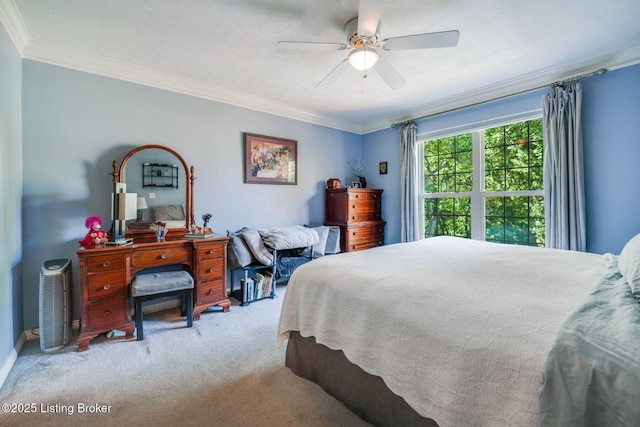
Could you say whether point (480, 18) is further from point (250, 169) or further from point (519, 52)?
point (250, 169)

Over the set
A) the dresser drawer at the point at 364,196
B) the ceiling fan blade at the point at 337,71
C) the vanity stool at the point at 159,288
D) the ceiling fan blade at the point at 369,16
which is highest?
the ceiling fan blade at the point at 337,71

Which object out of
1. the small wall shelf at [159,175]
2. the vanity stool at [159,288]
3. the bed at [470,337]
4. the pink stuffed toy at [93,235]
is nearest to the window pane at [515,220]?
the bed at [470,337]

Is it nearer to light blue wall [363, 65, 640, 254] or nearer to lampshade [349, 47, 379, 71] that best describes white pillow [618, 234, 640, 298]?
light blue wall [363, 65, 640, 254]

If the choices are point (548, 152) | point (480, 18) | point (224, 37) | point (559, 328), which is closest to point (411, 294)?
point (559, 328)

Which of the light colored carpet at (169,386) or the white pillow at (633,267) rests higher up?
the white pillow at (633,267)

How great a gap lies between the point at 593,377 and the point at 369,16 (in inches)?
76.9

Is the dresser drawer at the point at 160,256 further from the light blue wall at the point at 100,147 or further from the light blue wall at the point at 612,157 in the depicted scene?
the light blue wall at the point at 612,157

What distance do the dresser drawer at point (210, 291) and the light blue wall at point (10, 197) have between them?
4.14 feet

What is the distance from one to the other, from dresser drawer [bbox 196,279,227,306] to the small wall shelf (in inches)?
44.3

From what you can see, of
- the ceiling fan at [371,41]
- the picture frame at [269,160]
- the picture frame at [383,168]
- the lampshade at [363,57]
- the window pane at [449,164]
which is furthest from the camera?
the picture frame at [383,168]

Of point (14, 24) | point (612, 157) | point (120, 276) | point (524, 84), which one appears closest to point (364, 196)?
point (524, 84)

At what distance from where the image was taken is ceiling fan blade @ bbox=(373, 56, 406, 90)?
221 cm

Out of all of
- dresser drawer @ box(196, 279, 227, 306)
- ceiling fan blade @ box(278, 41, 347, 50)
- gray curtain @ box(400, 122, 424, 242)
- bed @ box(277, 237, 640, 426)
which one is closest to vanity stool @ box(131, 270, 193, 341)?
dresser drawer @ box(196, 279, 227, 306)

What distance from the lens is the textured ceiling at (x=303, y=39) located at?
1.88 meters
